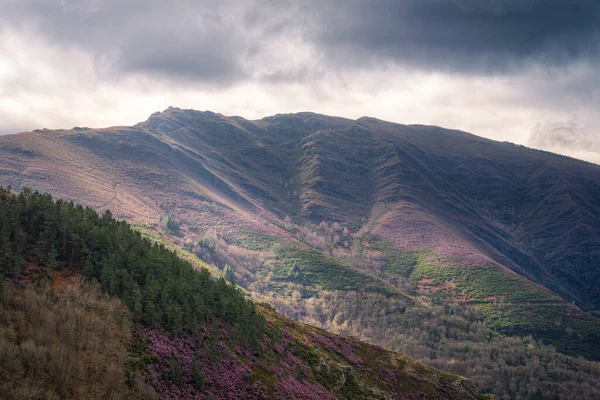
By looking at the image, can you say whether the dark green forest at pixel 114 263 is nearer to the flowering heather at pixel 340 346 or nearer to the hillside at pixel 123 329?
the hillside at pixel 123 329

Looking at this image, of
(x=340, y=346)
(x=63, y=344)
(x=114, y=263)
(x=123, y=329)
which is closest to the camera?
(x=63, y=344)

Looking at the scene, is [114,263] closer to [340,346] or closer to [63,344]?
Answer: [63,344]

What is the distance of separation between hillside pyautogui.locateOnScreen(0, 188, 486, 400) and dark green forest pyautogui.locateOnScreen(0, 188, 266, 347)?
16cm

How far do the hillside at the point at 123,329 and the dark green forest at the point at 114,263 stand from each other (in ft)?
0.52

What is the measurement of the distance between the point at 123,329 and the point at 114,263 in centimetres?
1193

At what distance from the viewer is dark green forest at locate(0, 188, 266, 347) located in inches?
1732

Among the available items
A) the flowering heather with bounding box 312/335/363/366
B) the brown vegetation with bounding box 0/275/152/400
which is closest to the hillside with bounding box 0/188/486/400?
the brown vegetation with bounding box 0/275/152/400

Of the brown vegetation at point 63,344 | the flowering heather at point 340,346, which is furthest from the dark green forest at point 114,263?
the flowering heather at point 340,346

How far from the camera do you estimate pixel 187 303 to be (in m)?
52.1

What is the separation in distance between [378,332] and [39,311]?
602 feet

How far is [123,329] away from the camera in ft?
128

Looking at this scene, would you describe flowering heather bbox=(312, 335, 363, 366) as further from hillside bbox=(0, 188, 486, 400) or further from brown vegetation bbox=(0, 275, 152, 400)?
brown vegetation bbox=(0, 275, 152, 400)

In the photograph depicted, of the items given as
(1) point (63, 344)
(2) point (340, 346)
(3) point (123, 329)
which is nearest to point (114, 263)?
(3) point (123, 329)

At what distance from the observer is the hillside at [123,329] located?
29750 mm
